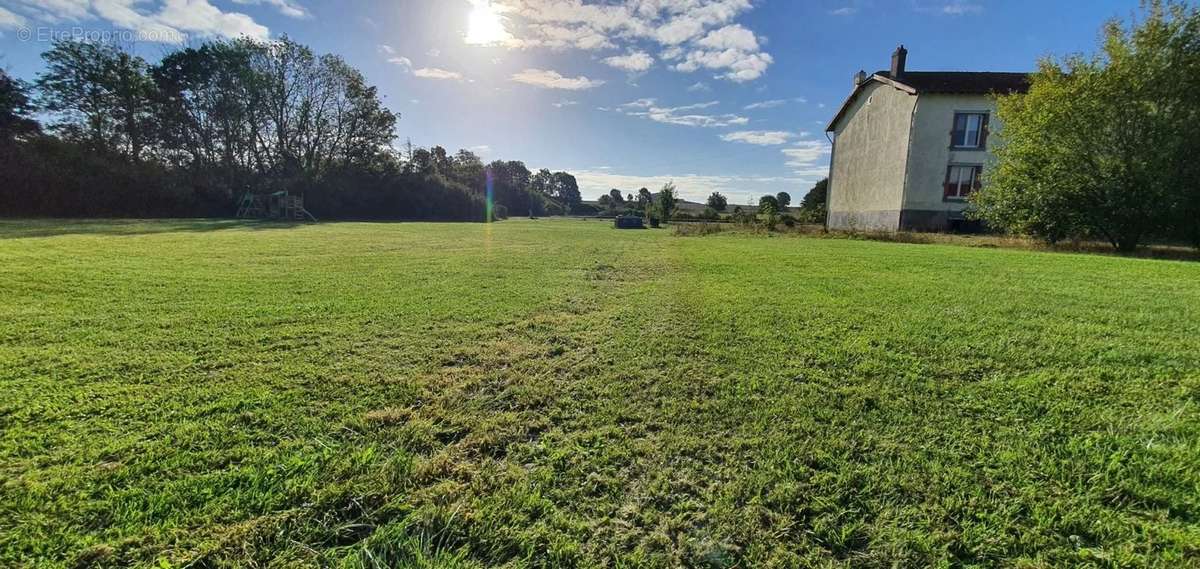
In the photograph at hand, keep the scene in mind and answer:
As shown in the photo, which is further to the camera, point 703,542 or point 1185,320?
point 1185,320

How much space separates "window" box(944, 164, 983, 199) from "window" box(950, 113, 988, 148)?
Answer: 3.68ft

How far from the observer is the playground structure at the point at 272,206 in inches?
1342

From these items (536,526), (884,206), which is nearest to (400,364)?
(536,526)

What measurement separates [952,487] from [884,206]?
91.0 ft

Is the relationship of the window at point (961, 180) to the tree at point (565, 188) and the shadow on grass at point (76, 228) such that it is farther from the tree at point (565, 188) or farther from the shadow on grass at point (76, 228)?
the tree at point (565, 188)

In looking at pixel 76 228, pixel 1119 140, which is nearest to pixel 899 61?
pixel 1119 140

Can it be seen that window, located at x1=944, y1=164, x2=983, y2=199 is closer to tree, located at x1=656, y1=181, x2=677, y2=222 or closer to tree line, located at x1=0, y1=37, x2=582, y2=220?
tree, located at x1=656, y1=181, x2=677, y2=222

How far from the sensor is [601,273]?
870cm

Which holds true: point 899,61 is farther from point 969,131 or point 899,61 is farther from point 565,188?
point 565,188

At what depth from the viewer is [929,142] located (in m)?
23.3

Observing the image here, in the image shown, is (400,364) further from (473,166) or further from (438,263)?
(473,166)

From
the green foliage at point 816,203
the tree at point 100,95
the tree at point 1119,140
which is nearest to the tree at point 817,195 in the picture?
the green foliage at point 816,203

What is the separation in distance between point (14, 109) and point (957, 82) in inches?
2088

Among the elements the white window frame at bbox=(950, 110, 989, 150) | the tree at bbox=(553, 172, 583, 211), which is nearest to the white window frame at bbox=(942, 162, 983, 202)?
the white window frame at bbox=(950, 110, 989, 150)
